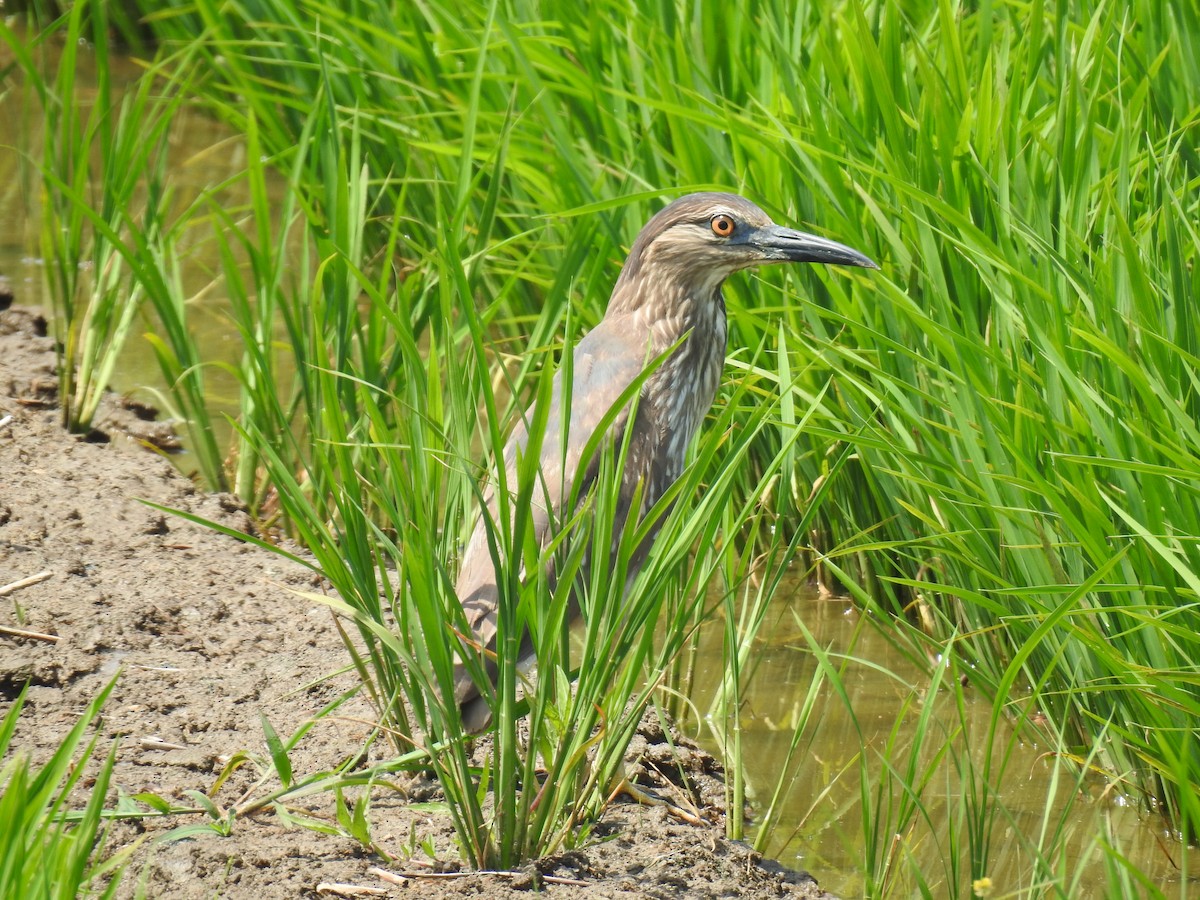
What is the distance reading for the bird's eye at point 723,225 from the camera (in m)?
3.12

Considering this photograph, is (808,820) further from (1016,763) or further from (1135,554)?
(1135,554)

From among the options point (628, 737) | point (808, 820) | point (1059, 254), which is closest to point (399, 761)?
point (628, 737)

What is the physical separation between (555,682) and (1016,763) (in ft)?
4.11

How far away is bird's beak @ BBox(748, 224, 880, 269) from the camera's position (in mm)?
2955

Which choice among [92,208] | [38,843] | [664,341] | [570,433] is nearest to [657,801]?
[570,433]

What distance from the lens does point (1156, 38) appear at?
10.9 ft

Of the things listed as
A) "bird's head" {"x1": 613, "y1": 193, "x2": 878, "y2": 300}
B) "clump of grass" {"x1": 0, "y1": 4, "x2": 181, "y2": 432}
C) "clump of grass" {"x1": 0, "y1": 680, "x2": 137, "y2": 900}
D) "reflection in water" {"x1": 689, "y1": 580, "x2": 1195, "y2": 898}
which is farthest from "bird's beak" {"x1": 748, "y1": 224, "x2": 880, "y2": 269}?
"clump of grass" {"x1": 0, "y1": 680, "x2": 137, "y2": 900}

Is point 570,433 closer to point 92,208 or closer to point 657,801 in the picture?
Answer: point 657,801

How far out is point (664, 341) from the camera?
3.26 metres

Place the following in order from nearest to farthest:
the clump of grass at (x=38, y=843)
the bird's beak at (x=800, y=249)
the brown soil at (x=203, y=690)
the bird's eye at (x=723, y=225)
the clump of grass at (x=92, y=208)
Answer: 1. the clump of grass at (x=38, y=843)
2. the brown soil at (x=203, y=690)
3. the bird's beak at (x=800, y=249)
4. the bird's eye at (x=723, y=225)
5. the clump of grass at (x=92, y=208)

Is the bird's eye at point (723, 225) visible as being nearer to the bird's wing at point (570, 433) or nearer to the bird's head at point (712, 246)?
the bird's head at point (712, 246)

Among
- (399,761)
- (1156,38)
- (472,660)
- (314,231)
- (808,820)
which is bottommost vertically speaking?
(808,820)

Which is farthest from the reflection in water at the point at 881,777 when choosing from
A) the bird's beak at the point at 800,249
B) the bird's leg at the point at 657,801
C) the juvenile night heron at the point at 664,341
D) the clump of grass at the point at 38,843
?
the clump of grass at the point at 38,843

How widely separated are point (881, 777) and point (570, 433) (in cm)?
108
